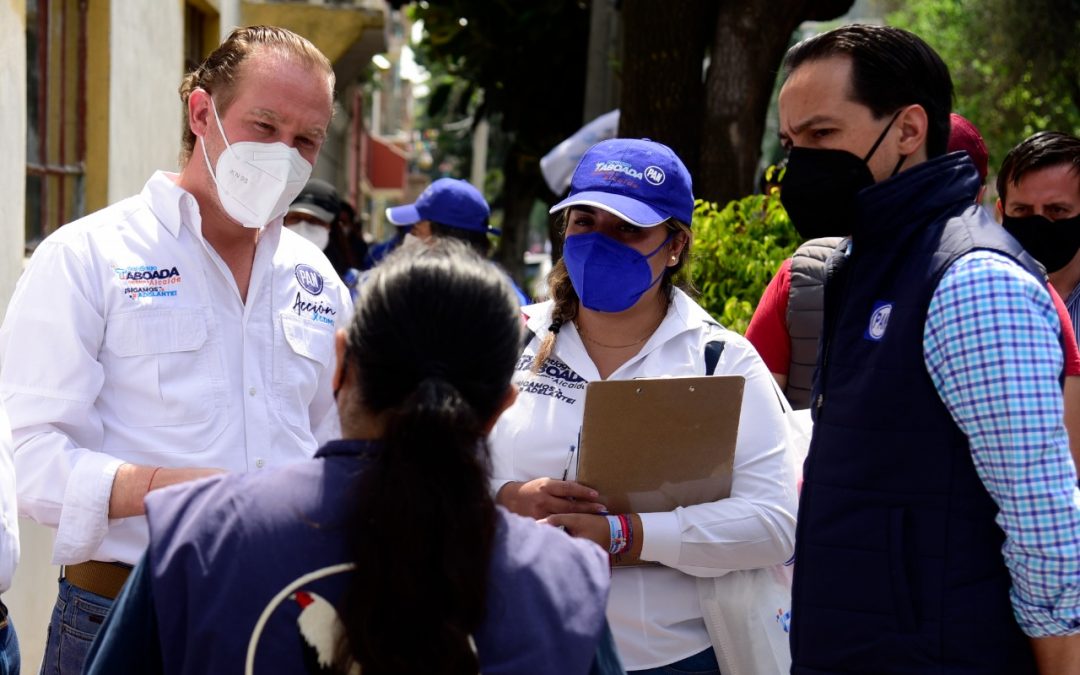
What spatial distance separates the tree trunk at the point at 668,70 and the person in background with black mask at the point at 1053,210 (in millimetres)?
3374

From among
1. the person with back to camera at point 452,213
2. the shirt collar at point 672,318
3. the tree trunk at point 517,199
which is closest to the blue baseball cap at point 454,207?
the person with back to camera at point 452,213

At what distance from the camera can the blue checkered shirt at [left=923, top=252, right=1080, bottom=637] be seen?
2010 mm

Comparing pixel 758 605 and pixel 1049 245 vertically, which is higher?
pixel 1049 245

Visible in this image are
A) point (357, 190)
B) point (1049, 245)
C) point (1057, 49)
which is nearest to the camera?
point (1049, 245)

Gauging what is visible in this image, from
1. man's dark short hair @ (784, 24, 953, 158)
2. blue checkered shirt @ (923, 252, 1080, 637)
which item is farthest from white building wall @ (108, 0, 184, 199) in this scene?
blue checkered shirt @ (923, 252, 1080, 637)

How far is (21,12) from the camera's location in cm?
A: 454

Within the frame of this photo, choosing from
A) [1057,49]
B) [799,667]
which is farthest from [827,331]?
[1057,49]

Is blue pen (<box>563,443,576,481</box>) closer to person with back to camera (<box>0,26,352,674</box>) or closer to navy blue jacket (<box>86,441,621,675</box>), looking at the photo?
person with back to camera (<box>0,26,352,674</box>)

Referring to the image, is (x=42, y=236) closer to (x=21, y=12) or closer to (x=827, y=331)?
(x=21, y=12)

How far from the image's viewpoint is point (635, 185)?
307 centimetres

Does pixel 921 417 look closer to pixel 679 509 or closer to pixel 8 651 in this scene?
pixel 679 509

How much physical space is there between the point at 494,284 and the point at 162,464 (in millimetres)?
1240

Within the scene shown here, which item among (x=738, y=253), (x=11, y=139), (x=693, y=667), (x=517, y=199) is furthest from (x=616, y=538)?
(x=517, y=199)

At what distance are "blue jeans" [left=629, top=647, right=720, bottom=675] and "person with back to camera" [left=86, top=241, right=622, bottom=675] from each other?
43.7 inches
